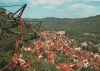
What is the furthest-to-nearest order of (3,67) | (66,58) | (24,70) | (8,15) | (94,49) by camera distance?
(94,49)
(66,58)
(24,70)
(3,67)
(8,15)

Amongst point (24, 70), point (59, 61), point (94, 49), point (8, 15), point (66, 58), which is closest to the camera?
point (8, 15)

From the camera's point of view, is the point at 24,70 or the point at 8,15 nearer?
the point at 8,15

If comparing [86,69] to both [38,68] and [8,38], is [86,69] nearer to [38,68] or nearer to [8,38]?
[38,68]

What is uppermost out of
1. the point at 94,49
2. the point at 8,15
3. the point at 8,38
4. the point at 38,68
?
the point at 8,15

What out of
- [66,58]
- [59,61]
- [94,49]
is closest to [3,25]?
[59,61]

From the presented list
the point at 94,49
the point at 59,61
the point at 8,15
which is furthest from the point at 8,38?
the point at 94,49

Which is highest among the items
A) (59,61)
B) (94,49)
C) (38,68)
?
(38,68)

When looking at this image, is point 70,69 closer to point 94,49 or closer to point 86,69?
point 86,69

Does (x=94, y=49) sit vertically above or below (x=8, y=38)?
below

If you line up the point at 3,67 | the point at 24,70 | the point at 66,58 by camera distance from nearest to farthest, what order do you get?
the point at 3,67, the point at 24,70, the point at 66,58
